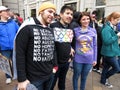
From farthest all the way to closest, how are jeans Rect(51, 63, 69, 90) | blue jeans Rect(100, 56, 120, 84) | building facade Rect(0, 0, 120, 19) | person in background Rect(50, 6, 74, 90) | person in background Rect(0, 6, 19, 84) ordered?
1. building facade Rect(0, 0, 120, 19)
2. blue jeans Rect(100, 56, 120, 84)
3. person in background Rect(0, 6, 19, 84)
4. jeans Rect(51, 63, 69, 90)
5. person in background Rect(50, 6, 74, 90)

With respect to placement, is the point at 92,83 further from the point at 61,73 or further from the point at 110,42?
the point at 61,73

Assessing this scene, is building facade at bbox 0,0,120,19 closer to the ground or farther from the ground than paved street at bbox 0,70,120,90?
farther from the ground

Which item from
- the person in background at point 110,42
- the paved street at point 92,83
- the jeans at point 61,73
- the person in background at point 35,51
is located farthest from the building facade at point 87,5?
the person in background at point 35,51

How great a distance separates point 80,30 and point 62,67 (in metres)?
0.75

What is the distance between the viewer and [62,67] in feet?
11.5

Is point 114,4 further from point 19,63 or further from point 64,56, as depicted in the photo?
point 19,63

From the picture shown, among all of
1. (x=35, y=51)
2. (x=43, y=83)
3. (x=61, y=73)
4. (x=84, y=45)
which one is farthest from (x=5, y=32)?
(x=35, y=51)

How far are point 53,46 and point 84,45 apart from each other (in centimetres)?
118

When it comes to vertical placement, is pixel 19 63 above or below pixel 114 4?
below

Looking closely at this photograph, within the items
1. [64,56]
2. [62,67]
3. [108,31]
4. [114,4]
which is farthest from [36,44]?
[114,4]

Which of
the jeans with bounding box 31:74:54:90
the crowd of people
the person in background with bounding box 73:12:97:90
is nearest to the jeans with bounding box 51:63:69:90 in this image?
the crowd of people

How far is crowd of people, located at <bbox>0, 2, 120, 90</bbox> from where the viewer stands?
7.18 ft

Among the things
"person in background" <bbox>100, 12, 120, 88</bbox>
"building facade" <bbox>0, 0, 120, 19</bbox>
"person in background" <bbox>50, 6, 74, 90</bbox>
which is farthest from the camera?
"building facade" <bbox>0, 0, 120, 19</bbox>

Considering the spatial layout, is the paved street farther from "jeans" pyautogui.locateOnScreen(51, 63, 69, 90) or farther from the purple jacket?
the purple jacket
